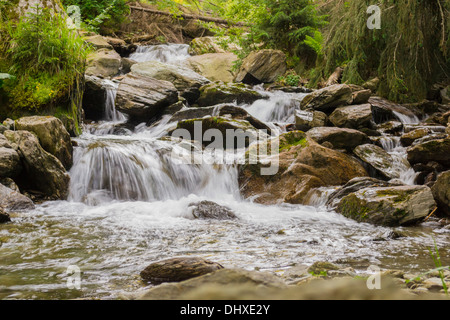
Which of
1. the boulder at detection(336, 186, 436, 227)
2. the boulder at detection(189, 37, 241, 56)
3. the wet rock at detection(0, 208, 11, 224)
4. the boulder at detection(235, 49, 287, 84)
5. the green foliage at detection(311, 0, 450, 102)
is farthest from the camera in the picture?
the boulder at detection(189, 37, 241, 56)

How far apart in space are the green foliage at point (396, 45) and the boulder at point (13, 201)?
27.2ft

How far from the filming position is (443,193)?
4.82m

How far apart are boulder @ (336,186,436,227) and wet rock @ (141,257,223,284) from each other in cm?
289

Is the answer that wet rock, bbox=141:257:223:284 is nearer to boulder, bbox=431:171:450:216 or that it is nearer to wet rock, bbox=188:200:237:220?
wet rock, bbox=188:200:237:220

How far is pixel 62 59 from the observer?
7.38 m

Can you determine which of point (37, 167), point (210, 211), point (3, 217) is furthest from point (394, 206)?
point (37, 167)

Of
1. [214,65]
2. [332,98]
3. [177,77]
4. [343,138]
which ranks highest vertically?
[214,65]

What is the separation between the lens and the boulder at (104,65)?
1276 cm

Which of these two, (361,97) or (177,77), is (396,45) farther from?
(177,77)

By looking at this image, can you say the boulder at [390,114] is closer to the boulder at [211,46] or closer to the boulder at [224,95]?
the boulder at [224,95]

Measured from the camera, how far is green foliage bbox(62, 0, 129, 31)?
16.2 metres

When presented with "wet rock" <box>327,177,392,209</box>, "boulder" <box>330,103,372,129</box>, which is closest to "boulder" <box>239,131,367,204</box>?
"wet rock" <box>327,177,392,209</box>

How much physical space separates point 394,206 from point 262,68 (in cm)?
1028

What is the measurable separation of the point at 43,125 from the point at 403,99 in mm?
9496
